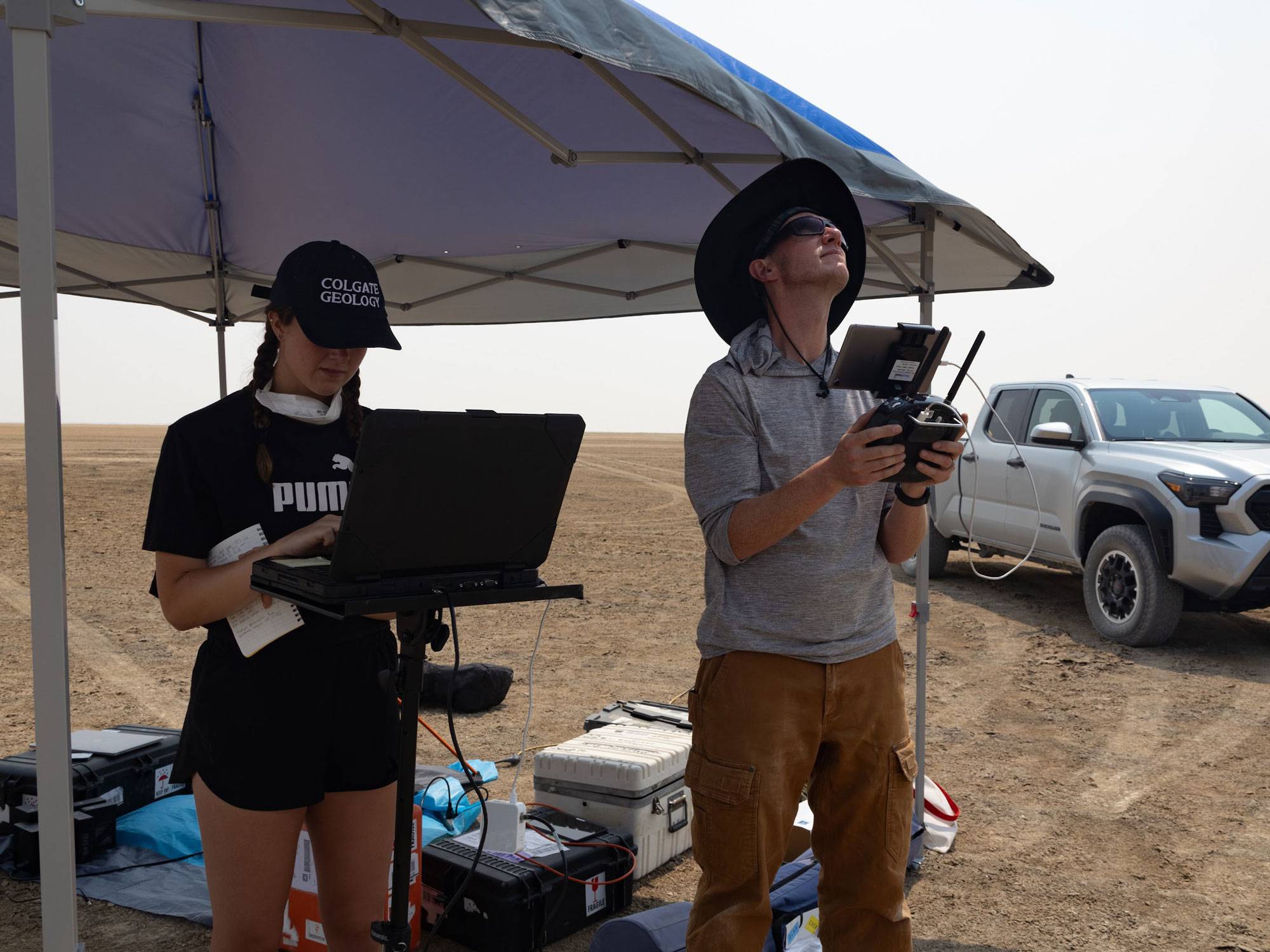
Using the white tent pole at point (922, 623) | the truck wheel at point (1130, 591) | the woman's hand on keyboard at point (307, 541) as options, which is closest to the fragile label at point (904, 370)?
the woman's hand on keyboard at point (307, 541)

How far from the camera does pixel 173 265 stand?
5.59 m

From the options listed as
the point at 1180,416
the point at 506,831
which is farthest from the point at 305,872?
the point at 1180,416

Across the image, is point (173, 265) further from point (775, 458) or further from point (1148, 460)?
point (1148, 460)

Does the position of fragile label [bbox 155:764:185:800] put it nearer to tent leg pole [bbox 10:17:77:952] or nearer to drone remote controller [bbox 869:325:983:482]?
tent leg pole [bbox 10:17:77:952]

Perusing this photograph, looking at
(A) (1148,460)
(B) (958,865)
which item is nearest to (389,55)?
(B) (958,865)

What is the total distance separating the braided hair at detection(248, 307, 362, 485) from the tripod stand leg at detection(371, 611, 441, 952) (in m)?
0.46

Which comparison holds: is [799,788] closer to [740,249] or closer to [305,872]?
[740,249]

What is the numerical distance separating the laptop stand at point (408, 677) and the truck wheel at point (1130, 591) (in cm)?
716

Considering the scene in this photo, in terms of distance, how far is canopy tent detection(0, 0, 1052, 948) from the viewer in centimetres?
183

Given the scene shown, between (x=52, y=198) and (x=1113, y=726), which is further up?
(x=52, y=198)

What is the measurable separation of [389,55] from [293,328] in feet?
6.30

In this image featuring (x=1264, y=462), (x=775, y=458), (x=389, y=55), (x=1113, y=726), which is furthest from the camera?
(x=1264, y=462)

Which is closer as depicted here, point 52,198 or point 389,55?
point 52,198

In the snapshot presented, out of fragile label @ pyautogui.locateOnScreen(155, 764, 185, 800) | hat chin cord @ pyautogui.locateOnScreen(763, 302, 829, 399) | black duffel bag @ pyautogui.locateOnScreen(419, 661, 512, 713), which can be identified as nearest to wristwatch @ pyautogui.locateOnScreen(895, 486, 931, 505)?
hat chin cord @ pyautogui.locateOnScreen(763, 302, 829, 399)
